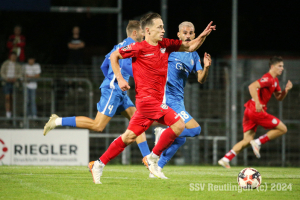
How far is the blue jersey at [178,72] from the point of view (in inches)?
312

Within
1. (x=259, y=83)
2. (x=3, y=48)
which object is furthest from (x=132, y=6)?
(x=259, y=83)

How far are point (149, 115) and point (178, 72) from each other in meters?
1.76

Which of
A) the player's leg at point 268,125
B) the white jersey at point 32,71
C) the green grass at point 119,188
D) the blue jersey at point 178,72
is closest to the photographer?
the green grass at point 119,188

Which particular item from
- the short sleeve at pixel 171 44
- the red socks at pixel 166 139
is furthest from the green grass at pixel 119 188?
the short sleeve at pixel 171 44

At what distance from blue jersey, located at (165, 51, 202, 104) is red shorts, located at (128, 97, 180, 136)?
139 centimetres

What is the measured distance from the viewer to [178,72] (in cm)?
802

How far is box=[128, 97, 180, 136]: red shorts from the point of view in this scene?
6441mm

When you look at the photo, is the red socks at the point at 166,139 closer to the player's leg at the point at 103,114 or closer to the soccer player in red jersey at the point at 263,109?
the player's leg at the point at 103,114

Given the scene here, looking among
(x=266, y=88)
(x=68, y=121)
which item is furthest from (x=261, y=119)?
(x=68, y=121)

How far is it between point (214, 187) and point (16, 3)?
8.28 metres

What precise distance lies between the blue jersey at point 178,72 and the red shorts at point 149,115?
1.39 m

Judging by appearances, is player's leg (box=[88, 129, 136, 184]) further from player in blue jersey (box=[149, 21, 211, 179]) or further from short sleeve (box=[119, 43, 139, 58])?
player in blue jersey (box=[149, 21, 211, 179])

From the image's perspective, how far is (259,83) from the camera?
1055 centimetres

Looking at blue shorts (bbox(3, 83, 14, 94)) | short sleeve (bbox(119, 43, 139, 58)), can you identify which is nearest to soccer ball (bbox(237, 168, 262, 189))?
short sleeve (bbox(119, 43, 139, 58))
